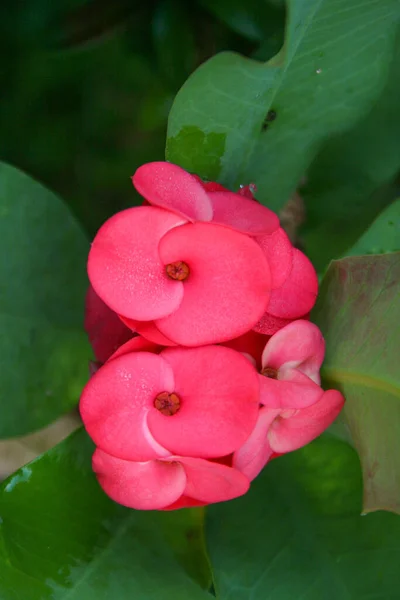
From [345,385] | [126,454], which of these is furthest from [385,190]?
[126,454]

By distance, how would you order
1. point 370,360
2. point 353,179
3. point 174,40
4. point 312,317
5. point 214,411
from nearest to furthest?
point 214,411 → point 370,360 → point 312,317 → point 353,179 → point 174,40

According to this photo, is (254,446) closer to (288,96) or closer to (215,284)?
(215,284)

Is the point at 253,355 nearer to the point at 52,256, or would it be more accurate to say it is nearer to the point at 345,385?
the point at 345,385

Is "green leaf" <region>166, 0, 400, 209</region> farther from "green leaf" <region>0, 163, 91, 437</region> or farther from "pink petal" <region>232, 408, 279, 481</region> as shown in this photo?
"pink petal" <region>232, 408, 279, 481</region>

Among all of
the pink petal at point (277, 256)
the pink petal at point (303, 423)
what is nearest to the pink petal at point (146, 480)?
the pink petal at point (303, 423)

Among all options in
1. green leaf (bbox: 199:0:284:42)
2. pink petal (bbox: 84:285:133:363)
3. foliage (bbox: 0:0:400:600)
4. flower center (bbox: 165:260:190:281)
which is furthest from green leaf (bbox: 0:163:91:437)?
green leaf (bbox: 199:0:284:42)

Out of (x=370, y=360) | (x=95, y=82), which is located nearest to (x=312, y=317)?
(x=370, y=360)
